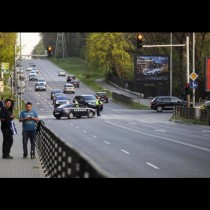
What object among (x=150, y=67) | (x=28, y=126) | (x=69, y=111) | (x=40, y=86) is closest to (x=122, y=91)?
(x=40, y=86)

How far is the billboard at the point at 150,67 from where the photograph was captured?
77.7 meters

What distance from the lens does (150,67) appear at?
7856cm

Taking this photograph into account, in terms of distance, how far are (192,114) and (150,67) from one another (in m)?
22.0

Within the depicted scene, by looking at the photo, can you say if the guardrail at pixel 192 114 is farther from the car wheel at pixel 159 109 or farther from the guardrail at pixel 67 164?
the guardrail at pixel 67 164

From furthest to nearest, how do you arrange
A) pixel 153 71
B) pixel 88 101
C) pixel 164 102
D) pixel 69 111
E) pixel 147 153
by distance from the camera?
1. pixel 153 71
2. pixel 88 101
3. pixel 164 102
4. pixel 69 111
5. pixel 147 153

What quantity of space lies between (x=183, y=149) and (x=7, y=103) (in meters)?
8.24

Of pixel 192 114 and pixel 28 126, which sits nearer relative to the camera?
pixel 28 126

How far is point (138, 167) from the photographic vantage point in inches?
847

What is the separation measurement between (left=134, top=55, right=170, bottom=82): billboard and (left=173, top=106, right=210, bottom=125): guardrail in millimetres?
15824

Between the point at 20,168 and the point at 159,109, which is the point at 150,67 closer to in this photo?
the point at 159,109

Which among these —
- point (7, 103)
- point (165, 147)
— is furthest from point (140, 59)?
point (7, 103)

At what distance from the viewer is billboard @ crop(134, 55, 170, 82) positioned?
7769cm
